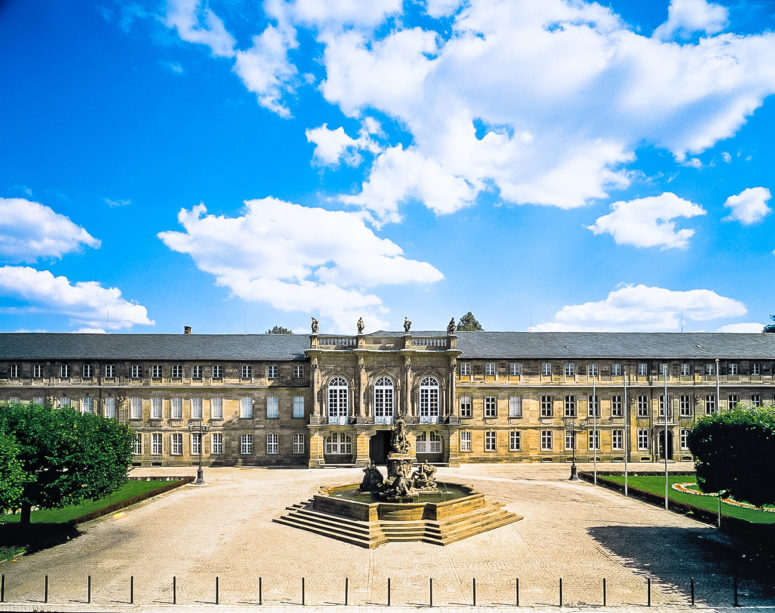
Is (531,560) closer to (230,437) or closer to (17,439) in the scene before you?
(17,439)

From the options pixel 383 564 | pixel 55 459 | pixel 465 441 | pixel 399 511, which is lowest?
pixel 465 441

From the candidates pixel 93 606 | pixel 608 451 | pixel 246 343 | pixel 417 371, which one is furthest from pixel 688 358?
pixel 93 606

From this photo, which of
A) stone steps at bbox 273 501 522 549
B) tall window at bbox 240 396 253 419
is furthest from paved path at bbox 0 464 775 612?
tall window at bbox 240 396 253 419

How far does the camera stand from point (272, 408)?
5297cm

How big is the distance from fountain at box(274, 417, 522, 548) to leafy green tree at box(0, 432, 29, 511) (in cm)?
1277

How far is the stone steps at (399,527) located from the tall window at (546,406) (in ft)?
83.5

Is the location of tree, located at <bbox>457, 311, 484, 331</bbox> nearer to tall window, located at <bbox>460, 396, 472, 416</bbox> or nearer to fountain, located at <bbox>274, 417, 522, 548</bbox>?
tall window, located at <bbox>460, 396, 472, 416</bbox>

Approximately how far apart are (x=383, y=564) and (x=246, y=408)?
33.4m

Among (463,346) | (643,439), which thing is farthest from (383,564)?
(643,439)

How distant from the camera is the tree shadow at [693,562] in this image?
63.0ft

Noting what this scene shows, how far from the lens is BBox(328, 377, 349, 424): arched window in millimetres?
51156

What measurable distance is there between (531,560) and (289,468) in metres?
31.9

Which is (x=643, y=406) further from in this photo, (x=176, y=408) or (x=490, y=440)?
(x=176, y=408)

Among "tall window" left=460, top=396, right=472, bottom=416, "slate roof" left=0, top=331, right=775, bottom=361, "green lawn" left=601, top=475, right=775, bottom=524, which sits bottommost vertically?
"green lawn" left=601, top=475, right=775, bottom=524
